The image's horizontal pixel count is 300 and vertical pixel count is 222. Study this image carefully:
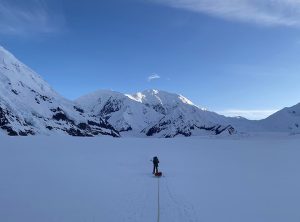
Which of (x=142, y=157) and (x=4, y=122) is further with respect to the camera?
(x=4, y=122)

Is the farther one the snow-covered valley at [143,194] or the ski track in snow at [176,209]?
the snow-covered valley at [143,194]

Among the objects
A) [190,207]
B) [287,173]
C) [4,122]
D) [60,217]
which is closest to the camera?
[60,217]

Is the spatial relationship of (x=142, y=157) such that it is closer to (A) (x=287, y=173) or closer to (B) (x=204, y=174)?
(B) (x=204, y=174)

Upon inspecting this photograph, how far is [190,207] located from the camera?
50.5 ft

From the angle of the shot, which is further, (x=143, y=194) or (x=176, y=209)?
(x=143, y=194)

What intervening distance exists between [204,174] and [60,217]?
14.3m

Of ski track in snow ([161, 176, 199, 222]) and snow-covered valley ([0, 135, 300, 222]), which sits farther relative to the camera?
snow-covered valley ([0, 135, 300, 222])

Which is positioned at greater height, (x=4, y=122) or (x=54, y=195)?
(x=4, y=122)

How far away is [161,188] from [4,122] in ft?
544

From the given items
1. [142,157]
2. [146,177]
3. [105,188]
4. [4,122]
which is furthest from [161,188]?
[4,122]

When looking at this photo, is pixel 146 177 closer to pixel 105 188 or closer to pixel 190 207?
pixel 105 188

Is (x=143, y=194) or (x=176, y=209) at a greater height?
(x=143, y=194)

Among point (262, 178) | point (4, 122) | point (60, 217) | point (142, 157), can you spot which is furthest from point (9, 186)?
point (4, 122)

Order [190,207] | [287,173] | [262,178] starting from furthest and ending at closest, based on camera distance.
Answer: [287,173], [262,178], [190,207]
